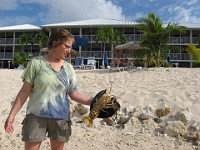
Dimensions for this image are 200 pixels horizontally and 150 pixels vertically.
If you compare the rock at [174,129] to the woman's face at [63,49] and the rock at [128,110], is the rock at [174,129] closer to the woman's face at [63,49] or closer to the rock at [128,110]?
the rock at [128,110]

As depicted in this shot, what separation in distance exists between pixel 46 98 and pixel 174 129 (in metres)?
2.81

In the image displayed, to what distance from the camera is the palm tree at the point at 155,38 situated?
15461mm

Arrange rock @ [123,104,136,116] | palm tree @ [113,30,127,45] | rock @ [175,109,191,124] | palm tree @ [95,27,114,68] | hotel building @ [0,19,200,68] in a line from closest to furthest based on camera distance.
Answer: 1. rock @ [175,109,191,124]
2. rock @ [123,104,136,116]
3. palm tree @ [95,27,114,68]
4. palm tree @ [113,30,127,45]
5. hotel building @ [0,19,200,68]

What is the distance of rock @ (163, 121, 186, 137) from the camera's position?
4.60 meters

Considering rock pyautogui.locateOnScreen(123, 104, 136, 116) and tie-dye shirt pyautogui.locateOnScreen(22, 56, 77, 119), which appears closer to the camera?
tie-dye shirt pyautogui.locateOnScreen(22, 56, 77, 119)

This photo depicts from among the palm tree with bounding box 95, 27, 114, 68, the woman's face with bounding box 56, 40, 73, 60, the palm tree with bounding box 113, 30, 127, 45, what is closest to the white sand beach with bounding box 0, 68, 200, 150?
the woman's face with bounding box 56, 40, 73, 60

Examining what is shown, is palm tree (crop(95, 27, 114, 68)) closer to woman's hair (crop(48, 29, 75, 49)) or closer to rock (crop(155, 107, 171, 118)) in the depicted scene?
rock (crop(155, 107, 171, 118))

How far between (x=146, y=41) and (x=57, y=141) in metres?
13.7

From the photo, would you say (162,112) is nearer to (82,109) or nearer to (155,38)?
(82,109)

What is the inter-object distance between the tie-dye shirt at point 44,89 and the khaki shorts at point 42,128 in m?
0.05

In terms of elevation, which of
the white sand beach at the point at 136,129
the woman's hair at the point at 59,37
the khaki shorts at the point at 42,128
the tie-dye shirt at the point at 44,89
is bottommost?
the white sand beach at the point at 136,129

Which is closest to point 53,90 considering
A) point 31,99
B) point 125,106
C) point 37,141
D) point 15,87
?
point 31,99

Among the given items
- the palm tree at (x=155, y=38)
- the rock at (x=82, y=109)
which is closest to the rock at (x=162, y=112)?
the rock at (x=82, y=109)

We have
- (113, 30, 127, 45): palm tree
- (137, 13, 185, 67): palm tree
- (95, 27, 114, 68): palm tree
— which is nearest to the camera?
(137, 13, 185, 67): palm tree
